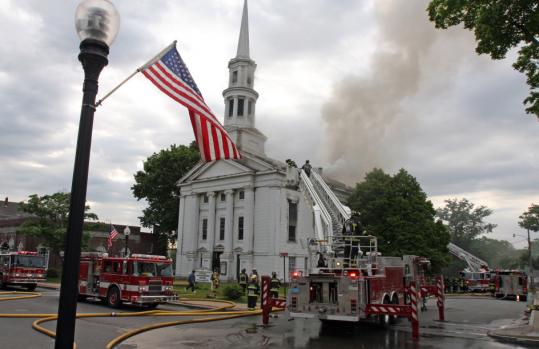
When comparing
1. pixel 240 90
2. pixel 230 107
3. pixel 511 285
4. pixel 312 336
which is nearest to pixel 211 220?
pixel 230 107

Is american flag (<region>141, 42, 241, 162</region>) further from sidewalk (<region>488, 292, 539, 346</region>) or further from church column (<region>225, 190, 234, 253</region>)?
church column (<region>225, 190, 234, 253</region>)

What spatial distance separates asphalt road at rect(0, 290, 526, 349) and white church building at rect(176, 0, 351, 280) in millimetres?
26062

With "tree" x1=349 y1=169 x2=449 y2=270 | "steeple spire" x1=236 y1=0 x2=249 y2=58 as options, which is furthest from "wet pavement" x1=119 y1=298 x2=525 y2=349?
"steeple spire" x1=236 y1=0 x2=249 y2=58

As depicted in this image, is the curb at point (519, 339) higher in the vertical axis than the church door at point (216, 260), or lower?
lower

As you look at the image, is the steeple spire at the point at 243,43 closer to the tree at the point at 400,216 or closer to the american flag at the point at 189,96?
the tree at the point at 400,216

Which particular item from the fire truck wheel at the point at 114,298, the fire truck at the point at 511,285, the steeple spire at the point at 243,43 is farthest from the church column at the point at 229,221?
the fire truck wheel at the point at 114,298

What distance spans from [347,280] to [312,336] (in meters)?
1.81

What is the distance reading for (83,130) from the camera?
3955mm

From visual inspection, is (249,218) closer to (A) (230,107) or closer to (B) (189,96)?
(A) (230,107)

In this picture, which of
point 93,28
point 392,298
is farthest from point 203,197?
point 93,28

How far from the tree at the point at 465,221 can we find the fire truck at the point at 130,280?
259ft

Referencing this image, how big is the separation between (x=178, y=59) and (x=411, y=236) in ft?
114

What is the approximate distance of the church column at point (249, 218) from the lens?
44.3 metres

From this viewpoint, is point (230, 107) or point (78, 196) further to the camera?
point (230, 107)
